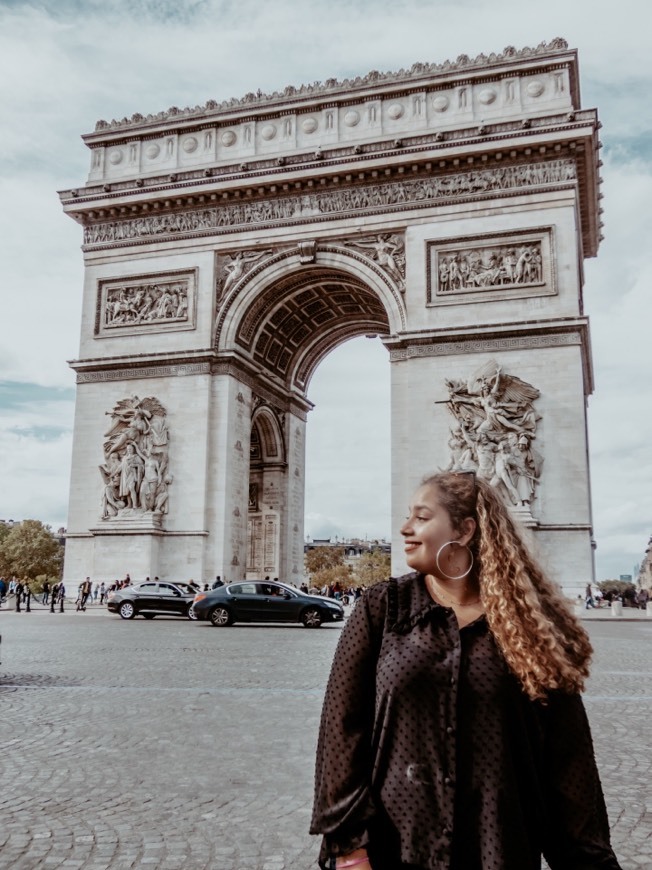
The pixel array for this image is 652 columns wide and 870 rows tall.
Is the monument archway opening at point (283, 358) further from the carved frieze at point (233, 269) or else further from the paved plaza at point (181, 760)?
A: the paved plaza at point (181, 760)

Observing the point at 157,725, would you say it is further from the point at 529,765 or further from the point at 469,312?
the point at 469,312

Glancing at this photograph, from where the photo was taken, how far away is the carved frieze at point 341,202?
24969 mm

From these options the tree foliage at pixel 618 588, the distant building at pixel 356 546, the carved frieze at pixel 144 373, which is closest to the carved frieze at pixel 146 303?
the carved frieze at pixel 144 373

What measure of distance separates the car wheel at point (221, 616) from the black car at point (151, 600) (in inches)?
95.9

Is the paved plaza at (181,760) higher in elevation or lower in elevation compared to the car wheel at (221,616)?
lower

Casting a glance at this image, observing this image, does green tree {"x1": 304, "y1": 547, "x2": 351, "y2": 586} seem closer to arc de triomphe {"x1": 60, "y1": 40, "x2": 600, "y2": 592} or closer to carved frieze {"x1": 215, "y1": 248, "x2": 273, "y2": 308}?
arc de triomphe {"x1": 60, "y1": 40, "x2": 600, "y2": 592}

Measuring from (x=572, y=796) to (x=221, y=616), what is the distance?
1880 centimetres

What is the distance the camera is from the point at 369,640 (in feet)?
7.64

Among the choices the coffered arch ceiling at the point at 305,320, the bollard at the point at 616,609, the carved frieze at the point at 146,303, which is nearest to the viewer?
the bollard at the point at 616,609

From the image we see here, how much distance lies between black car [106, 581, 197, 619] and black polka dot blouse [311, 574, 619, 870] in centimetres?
2114

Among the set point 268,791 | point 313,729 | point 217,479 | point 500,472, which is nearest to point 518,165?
point 500,472

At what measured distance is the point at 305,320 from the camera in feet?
103

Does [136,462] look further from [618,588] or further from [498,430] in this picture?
[618,588]

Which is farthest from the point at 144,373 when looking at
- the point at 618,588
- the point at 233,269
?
the point at 618,588
